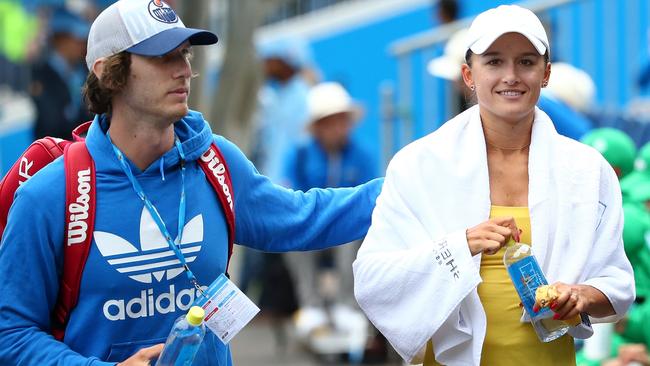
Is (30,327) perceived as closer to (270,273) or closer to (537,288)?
(537,288)

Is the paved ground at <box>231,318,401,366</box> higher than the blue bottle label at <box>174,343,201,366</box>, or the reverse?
the blue bottle label at <box>174,343,201,366</box>

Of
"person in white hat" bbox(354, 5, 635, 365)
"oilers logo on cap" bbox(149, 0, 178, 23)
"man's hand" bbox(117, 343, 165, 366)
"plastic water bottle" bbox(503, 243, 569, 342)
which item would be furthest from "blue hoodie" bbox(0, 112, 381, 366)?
"plastic water bottle" bbox(503, 243, 569, 342)

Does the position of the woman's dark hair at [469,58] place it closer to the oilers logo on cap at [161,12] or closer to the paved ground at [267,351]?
the oilers logo on cap at [161,12]

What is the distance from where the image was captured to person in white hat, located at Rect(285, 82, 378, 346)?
1152cm

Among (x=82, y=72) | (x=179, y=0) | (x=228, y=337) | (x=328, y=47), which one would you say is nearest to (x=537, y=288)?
(x=228, y=337)

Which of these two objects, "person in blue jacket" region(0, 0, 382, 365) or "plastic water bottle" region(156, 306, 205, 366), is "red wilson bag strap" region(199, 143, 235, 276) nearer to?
"person in blue jacket" region(0, 0, 382, 365)

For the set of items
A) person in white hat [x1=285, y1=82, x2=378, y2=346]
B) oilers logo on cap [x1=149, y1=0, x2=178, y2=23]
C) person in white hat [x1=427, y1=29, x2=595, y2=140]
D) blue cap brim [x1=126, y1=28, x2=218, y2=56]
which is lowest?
person in white hat [x1=285, y1=82, x2=378, y2=346]

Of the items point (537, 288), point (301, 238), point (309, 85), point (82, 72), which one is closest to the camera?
point (537, 288)

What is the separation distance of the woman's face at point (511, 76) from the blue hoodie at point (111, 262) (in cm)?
90

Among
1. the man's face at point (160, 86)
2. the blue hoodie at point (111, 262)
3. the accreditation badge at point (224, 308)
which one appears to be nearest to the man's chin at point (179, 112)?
the man's face at point (160, 86)

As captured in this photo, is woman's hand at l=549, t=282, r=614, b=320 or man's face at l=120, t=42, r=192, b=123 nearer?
woman's hand at l=549, t=282, r=614, b=320

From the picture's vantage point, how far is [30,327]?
4383 millimetres

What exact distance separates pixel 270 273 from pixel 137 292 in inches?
317

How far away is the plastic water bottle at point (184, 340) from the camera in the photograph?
4.33m
